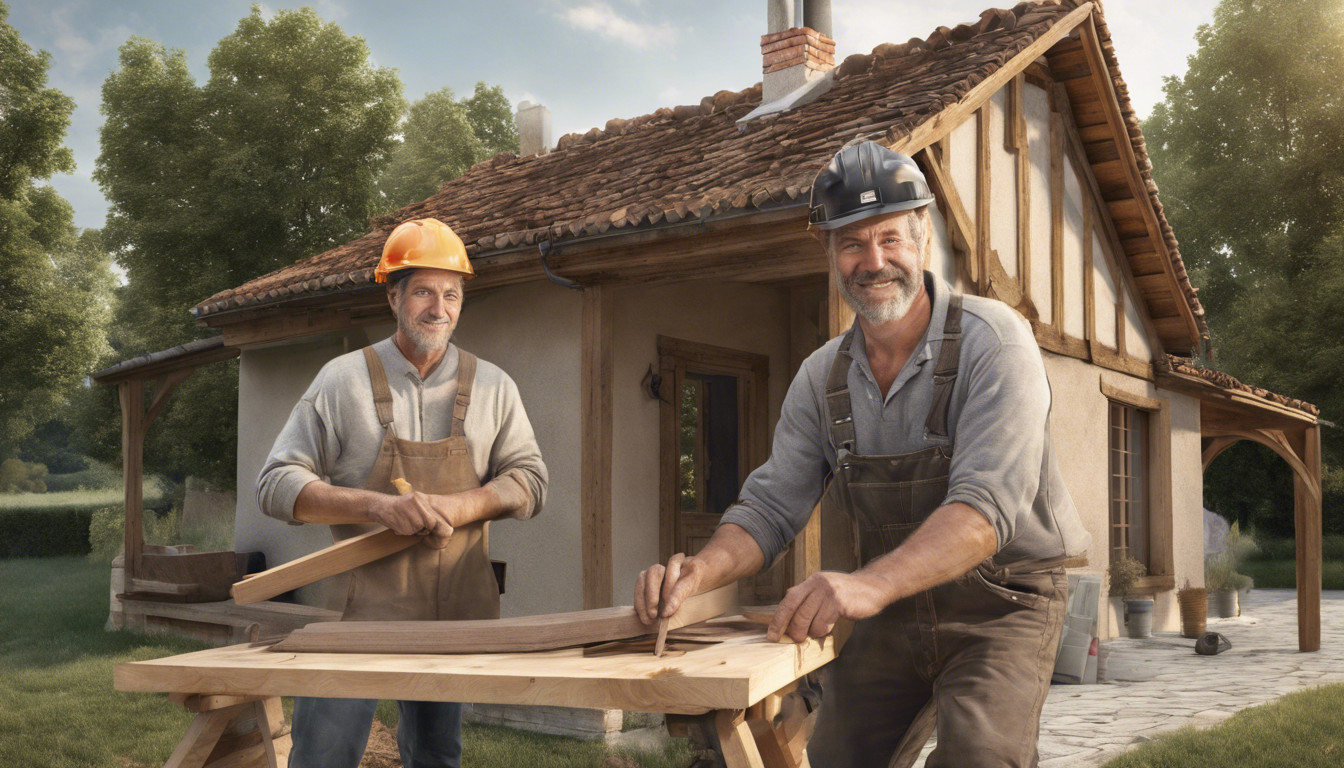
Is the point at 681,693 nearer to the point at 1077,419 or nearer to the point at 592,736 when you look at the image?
the point at 592,736

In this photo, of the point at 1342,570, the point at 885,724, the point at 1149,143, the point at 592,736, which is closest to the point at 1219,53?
the point at 1149,143

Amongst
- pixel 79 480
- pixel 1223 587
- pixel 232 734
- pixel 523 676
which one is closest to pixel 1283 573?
pixel 1223 587

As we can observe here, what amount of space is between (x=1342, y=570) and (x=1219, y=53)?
40.4ft

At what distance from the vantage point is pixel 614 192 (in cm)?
→ 782

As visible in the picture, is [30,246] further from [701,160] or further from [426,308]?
[426,308]

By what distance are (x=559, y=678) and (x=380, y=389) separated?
69.7 inches

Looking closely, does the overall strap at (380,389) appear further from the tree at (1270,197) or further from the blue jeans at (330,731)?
the tree at (1270,197)

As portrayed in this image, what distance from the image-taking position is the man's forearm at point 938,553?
1980mm

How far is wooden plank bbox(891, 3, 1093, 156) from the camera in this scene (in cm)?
643

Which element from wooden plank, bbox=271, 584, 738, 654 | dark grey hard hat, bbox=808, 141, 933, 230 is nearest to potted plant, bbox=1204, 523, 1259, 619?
dark grey hard hat, bbox=808, 141, 933, 230

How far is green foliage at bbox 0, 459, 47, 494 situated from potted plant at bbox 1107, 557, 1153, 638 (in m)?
40.8

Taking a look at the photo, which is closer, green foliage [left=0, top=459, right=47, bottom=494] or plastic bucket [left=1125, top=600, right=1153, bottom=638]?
plastic bucket [left=1125, top=600, right=1153, bottom=638]

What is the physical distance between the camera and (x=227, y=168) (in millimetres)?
19547

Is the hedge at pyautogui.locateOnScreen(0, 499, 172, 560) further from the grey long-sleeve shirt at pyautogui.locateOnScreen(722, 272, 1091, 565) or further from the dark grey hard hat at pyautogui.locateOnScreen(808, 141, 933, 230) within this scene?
the dark grey hard hat at pyautogui.locateOnScreen(808, 141, 933, 230)
